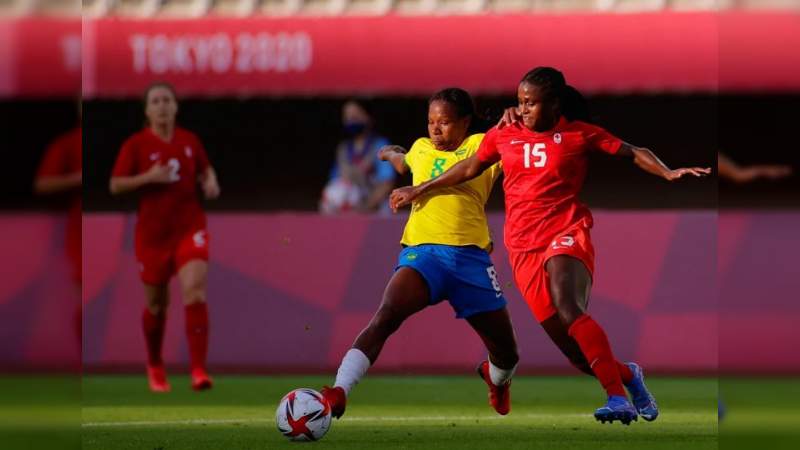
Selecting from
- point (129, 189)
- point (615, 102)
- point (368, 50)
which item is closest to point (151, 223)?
point (129, 189)

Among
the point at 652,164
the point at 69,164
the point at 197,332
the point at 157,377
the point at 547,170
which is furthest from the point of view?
the point at 157,377

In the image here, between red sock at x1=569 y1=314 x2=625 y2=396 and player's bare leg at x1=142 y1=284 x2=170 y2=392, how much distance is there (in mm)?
5211

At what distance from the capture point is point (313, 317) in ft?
45.0

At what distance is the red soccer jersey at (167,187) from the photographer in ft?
37.3

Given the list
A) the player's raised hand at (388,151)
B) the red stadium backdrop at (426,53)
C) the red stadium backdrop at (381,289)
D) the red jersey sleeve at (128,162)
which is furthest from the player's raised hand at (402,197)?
the red stadium backdrop at (426,53)

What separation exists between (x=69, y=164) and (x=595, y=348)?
4631 millimetres

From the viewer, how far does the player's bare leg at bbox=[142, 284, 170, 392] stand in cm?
1149

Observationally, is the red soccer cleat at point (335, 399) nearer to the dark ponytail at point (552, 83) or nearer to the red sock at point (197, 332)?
the dark ponytail at point (552, 83)

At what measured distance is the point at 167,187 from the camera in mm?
11445

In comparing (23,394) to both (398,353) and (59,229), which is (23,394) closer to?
(59,229)

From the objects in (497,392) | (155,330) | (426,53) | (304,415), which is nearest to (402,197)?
(304,415)

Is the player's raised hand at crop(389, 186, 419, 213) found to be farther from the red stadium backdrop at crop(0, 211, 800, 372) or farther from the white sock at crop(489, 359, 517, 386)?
the red stadium backdrop at crop(0, 211, 800, 372)

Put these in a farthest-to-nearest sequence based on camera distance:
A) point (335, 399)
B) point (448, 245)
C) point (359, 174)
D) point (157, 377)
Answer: point (359, 174) → point (157, 377) → point (448, 245) → point (335, 399)

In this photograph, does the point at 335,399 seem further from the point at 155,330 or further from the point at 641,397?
the point at 155,330
